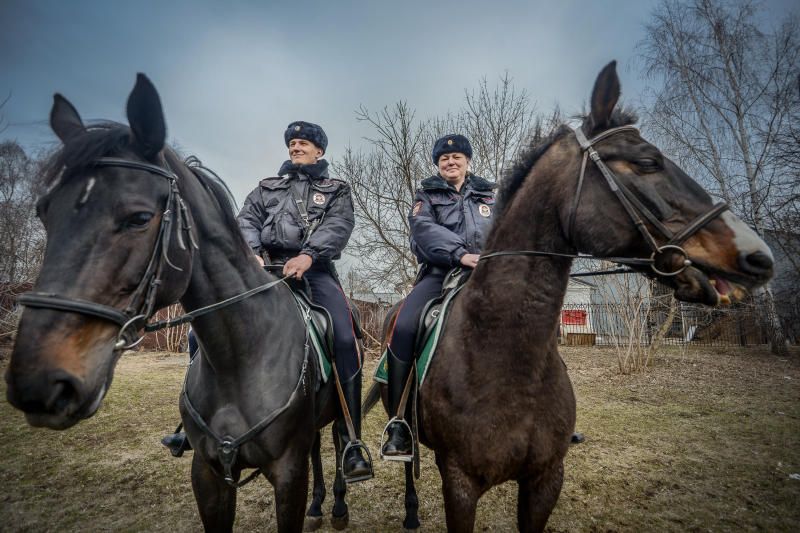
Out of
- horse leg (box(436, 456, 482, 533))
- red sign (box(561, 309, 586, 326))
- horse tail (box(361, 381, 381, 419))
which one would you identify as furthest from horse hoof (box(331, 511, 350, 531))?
red sign (box(561, 309, 586, 326))

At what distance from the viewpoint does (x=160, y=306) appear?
1611mm

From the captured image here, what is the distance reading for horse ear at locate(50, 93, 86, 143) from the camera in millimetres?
1692

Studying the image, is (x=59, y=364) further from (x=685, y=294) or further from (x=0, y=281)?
(x=0, y=281)

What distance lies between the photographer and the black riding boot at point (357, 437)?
262 cm

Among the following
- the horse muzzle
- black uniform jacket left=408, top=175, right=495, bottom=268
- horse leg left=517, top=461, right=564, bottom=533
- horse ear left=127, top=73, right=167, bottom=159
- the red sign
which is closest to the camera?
the horse muzzle

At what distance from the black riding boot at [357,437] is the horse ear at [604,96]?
2368mm

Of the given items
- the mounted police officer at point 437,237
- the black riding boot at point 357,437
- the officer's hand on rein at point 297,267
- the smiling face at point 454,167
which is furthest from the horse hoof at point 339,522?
the smiling face at point 454,167

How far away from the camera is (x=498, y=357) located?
211 cm

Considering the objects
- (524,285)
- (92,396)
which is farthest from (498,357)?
(92,396)

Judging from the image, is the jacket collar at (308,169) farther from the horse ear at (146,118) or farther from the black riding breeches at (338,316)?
the horse ear at (146,118)

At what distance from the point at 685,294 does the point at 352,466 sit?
2300 mm

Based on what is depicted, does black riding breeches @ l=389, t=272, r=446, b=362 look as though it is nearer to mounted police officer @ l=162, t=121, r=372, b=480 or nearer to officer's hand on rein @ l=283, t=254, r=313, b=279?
mounted police officer @ l=162, t=121, r=372, b=480

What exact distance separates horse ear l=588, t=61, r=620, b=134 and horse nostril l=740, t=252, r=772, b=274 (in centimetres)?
92

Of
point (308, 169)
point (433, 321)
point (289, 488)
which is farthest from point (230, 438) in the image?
point (308, 169)
